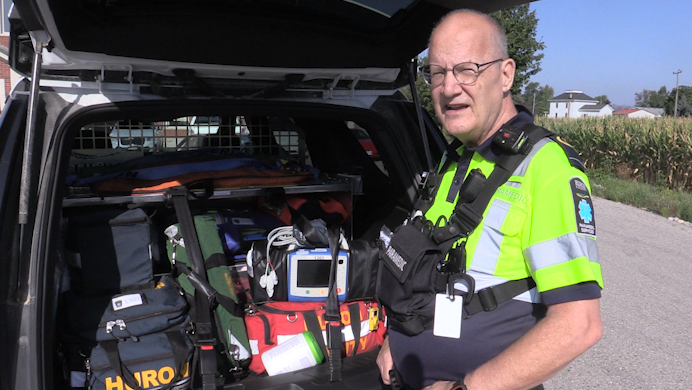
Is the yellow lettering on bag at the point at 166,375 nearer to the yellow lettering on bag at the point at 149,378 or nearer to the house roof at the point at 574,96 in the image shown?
the yellow lettering on bag at the point at 149,378

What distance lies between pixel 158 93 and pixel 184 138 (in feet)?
3.44

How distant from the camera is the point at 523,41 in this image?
2280 centimetres

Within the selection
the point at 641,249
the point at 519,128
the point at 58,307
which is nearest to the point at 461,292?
the point at 519,128

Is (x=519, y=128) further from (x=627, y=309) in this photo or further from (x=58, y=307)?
(x=627, y=309)

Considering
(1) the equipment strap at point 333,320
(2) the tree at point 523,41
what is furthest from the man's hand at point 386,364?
(2) the tree at point 523,41

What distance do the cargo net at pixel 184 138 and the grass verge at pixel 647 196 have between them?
23.6 ft

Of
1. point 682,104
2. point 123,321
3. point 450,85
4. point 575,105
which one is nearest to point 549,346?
point 450,85

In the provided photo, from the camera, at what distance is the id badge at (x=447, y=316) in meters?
1.45

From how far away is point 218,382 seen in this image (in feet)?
6.56

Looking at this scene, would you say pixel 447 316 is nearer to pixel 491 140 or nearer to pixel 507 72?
pixel 491 140

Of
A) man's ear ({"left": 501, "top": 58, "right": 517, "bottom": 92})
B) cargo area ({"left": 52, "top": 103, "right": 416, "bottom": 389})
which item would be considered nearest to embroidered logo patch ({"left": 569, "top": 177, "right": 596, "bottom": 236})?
man's ear ({"left": 501, "top": 58, "right": 517, "bottom": 92})

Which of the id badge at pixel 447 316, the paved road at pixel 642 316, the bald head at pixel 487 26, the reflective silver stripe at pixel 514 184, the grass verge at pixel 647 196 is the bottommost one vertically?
the paved road at pixel 642 316

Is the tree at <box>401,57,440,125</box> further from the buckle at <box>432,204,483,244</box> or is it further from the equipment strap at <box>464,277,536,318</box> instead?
the equipment strap at <box>464,277,536,318</box>

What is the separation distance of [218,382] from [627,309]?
3740mm
